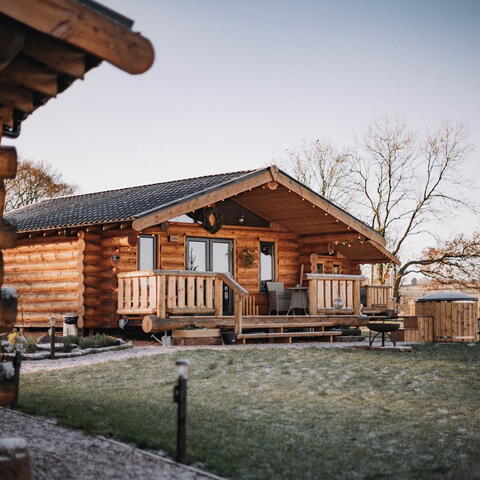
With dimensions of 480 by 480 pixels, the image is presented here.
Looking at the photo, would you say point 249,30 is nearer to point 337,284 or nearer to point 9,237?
point 337,284

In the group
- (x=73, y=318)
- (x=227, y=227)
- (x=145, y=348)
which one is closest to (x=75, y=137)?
(x=227, y=227)

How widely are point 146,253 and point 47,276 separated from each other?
267cm

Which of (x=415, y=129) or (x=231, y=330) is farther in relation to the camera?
(x=415, y=129)

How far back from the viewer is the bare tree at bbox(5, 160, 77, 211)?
3803cm

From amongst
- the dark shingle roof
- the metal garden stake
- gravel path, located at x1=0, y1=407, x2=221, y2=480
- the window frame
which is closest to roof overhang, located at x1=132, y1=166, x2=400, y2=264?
the dark shingle roof

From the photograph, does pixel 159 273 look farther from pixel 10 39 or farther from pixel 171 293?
pixel 10 39

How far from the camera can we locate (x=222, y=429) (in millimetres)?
7609

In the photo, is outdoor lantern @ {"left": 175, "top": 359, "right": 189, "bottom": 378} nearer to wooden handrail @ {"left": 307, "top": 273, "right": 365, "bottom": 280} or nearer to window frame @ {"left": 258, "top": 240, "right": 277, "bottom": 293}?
wooden handrail @ {"left": 307, "top": 273, "right": 365, "bottom": 280}

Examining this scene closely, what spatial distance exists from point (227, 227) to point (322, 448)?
548 inches

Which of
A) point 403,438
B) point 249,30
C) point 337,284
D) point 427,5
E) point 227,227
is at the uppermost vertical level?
point 427,5

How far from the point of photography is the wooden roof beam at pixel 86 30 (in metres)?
4.93

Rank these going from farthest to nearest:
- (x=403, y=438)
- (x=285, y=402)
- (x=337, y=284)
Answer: (x=337, y=284)
(x=285, y=402)
(x=403, y=438)

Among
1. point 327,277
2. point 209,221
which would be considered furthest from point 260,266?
A: point 209,221

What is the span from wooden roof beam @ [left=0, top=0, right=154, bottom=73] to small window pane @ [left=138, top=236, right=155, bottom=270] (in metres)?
13.9
